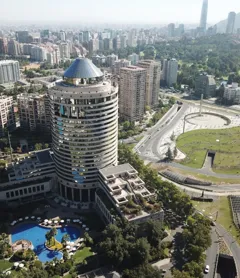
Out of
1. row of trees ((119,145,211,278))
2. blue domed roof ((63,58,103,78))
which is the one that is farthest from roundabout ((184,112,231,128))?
blue domed roof ((63,58,103,78))

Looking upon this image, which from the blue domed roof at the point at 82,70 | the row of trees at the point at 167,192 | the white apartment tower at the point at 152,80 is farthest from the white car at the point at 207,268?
the white apartment tower at the point at 152,80

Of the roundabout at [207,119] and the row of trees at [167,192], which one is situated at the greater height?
the row of trees at [167,192]

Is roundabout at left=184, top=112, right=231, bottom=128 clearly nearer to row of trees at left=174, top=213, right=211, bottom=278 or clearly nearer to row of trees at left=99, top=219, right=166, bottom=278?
row of trees at left=174, top=213, right=211, bottom=278

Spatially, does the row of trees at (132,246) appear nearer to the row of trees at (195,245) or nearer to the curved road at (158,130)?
the row of trees at (195,245)

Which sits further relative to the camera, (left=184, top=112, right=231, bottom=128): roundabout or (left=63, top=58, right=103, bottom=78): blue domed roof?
(left=184, top=112, right=231, bottom=128): roundabout

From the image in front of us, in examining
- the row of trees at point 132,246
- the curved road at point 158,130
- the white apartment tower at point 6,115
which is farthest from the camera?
the white apartment tower at point 6,115

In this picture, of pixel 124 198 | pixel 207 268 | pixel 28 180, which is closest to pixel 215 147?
pixel 124 198
